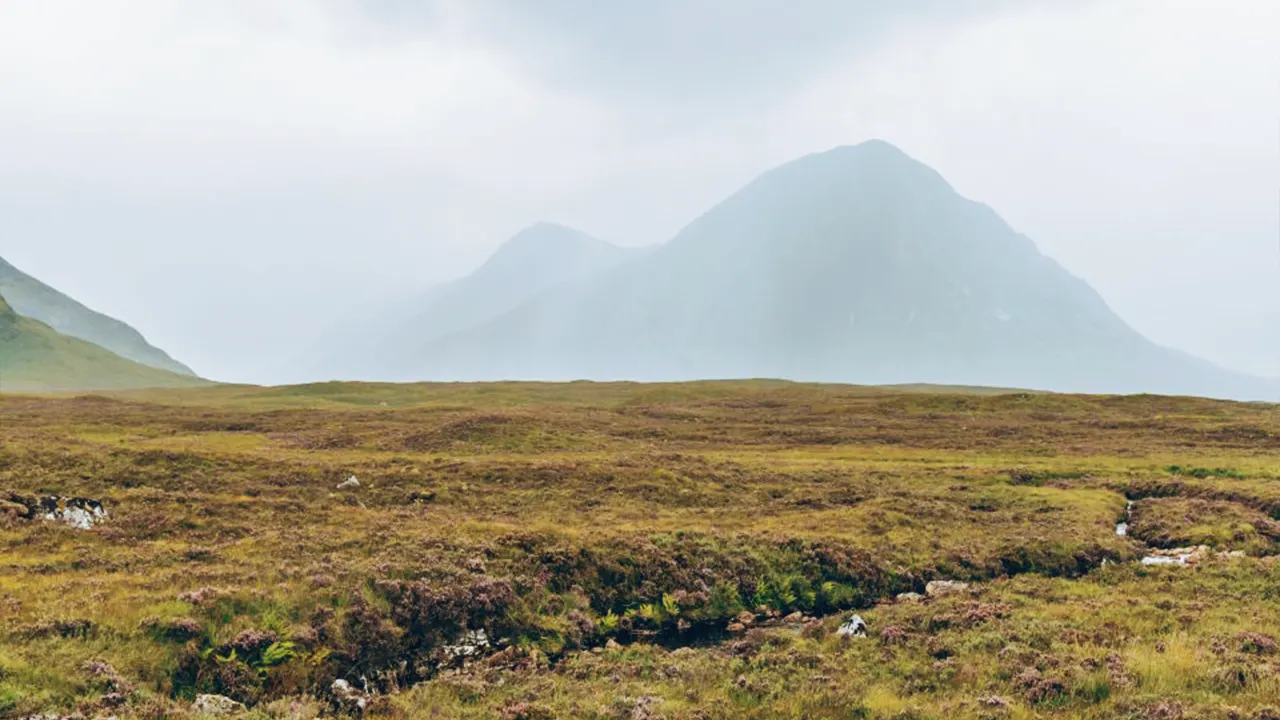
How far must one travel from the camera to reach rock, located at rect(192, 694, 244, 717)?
1462 centimetres

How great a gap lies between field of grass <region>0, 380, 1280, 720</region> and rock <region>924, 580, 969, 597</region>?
47 cm

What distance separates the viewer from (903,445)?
2395 inches

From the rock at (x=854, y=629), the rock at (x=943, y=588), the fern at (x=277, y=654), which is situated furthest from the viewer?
the rock at (x=943, y=588)

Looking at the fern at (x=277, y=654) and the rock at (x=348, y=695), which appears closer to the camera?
the rock at (x=348, y=695)

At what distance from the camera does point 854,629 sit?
67.9 ft

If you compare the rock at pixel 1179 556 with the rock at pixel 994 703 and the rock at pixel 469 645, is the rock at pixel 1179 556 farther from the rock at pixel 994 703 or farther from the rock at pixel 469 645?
the rock at pixel 469 645

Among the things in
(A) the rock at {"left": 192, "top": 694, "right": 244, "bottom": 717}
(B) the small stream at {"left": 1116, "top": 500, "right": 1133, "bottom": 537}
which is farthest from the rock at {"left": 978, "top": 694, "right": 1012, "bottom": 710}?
(B) the small stream at {"left": 1116, "top": 500, "right": 1133, "bottom": 537}

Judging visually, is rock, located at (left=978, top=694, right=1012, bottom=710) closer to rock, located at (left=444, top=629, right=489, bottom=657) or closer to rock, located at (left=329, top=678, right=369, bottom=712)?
rock, located at (left=444, top=629, right=489, bottom=657)

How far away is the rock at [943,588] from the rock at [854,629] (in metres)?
4.59

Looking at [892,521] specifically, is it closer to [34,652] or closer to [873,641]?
[873,641]

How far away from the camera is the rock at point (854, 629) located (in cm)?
2038

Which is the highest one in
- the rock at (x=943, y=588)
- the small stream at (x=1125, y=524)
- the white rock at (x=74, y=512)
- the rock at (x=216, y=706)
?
the small stream at (x=1125, y=524)

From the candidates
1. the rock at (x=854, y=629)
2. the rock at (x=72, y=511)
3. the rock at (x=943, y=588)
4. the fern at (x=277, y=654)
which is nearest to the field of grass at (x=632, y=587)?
the fern at (x=277, y=654)

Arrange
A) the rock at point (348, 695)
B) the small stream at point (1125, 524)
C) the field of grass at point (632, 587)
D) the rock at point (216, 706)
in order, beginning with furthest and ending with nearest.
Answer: the small stream at point (1125, 524) < the rock at point (348, 695) < the field of grass at point (632, 587) < the rock at point (216, 706)
